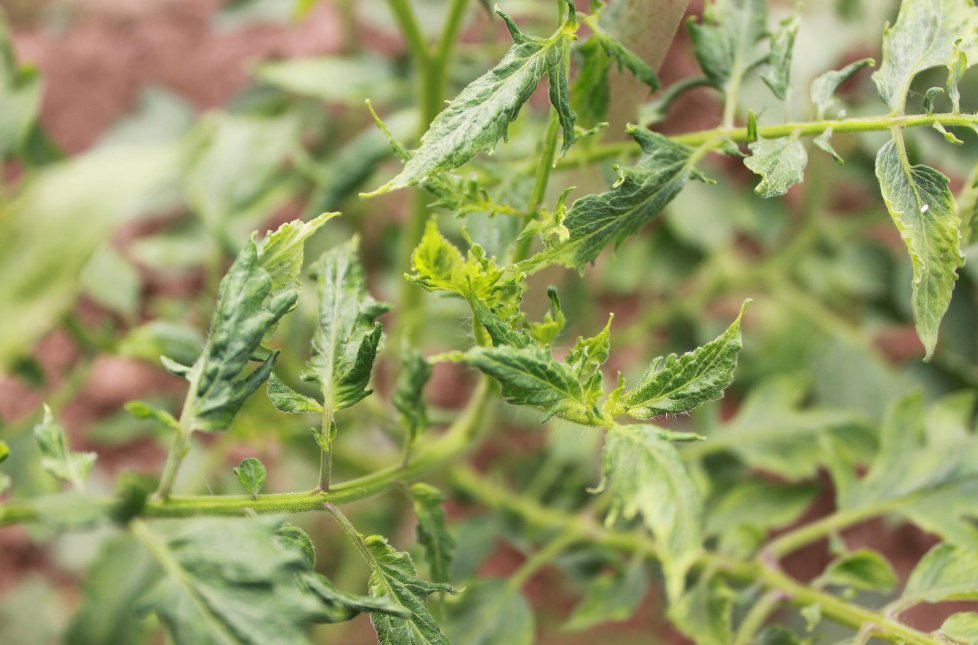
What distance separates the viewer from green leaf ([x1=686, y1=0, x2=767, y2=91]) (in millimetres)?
559

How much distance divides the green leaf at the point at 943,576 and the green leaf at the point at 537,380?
1.13 feet

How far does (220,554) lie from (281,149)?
2.62ft

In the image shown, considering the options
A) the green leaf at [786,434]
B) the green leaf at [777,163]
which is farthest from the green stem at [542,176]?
the green leaf at [786,434]

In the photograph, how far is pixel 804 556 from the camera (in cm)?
127

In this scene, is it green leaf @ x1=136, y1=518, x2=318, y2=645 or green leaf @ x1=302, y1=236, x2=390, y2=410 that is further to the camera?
green leaf @ x1=302, y1=236, x2=390, y2=410

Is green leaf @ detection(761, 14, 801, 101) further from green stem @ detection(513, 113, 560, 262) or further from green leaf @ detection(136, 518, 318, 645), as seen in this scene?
green leaf @ detection(136, 518, 318, 645)

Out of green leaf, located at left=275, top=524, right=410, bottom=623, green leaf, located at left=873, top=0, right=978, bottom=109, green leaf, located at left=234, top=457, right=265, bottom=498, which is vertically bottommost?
green leaf, located at left=275, top=524, right=410, bottom=623

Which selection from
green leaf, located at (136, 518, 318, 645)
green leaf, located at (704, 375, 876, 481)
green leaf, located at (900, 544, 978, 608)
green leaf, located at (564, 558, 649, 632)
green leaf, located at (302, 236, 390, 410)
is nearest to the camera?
green leaf, located at (136, 518, 318, 645)

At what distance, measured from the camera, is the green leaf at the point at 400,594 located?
452mm

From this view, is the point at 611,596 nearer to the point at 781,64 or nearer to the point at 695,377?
the point at 695,377

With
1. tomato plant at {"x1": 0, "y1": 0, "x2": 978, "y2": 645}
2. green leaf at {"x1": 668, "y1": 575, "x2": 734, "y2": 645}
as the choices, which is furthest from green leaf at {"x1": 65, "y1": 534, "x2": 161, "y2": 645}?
green leaf at {"x1": 668, "y1": 575, "x2": 734, "y2": 645}

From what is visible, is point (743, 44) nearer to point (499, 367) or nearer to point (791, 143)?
point (791, 143)

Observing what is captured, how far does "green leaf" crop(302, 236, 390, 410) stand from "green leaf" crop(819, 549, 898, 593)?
0.45 m

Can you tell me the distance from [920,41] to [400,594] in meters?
0.48
